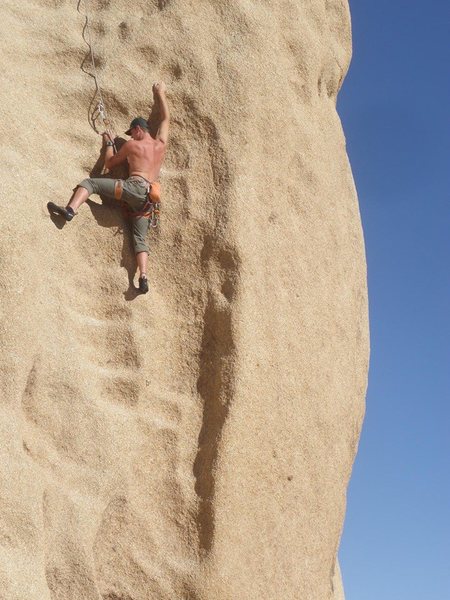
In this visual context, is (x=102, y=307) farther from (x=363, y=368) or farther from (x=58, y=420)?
(x=363, y=368)

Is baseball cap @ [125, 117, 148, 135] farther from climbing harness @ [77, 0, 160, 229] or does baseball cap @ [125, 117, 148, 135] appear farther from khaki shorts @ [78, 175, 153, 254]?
khaki shorts @ [78, 175, 153, 254]

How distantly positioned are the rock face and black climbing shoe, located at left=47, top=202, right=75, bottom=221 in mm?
56

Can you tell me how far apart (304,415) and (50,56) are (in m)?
3.29

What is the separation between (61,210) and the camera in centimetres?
584

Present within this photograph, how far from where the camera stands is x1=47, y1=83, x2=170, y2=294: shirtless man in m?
6.12

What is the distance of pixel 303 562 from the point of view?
6188 mm

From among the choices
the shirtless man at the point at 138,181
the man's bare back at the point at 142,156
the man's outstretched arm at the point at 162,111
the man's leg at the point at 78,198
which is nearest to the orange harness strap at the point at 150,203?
the shirtless man at the point at 138,181

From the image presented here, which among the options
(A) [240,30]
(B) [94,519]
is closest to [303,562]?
(B) [94,519]

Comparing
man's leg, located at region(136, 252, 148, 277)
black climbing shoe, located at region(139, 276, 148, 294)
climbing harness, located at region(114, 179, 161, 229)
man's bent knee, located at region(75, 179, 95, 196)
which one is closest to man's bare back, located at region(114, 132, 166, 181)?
climbing harness, located at region(114, 179, 161, 229)

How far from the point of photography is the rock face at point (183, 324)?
530 centimetres

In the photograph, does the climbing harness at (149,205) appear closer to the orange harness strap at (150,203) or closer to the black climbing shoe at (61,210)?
the orange harness strap at (150,203)

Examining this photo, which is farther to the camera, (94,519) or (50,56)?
(50,56)

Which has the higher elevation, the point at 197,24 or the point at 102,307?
the point at 197,24

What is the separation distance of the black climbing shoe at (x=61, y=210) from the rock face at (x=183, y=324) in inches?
2.2
